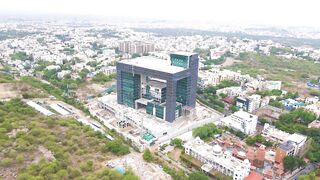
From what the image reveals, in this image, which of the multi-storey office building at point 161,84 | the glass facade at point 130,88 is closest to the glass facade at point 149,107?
the multi-storey office building at point 161,84

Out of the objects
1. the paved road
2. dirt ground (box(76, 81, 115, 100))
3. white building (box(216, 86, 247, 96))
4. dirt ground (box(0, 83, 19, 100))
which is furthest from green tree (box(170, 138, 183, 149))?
dirt ground (box(0, 83, 19, 100))

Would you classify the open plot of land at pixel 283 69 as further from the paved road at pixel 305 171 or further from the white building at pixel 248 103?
the paved road at pixel 305 171

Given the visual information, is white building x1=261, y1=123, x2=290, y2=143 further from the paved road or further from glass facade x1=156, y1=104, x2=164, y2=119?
glass facade x1=156, y1=104, x2=164, y2=119

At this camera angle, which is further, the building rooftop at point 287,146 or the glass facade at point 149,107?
the glass facade at point 149,107

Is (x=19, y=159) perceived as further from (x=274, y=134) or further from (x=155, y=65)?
(x=274, y=134)

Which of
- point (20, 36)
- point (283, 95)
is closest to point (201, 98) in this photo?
point (283, 95)

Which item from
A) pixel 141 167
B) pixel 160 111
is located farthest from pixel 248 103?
pixel 141 167
